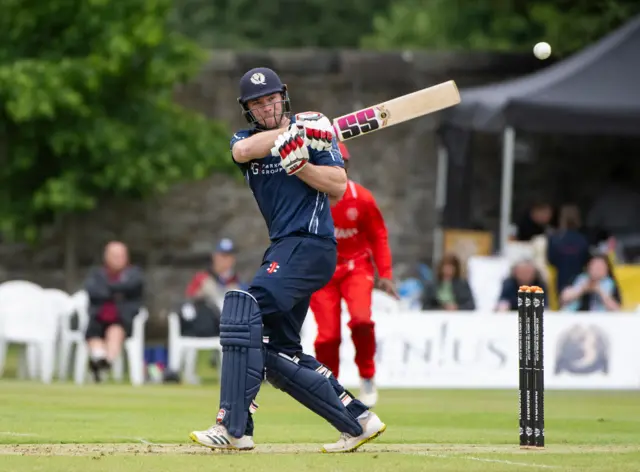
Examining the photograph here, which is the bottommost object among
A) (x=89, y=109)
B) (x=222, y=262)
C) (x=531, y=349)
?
(x=531, y=349)

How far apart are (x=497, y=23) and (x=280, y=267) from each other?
20667mm

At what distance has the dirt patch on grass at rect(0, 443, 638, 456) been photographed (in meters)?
8.10

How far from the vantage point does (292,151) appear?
25.4 ft

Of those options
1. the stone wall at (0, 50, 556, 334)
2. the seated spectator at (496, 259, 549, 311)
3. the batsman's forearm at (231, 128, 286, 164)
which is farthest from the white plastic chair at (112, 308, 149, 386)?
the batsman's forearm at (231, 128, 286, 164)

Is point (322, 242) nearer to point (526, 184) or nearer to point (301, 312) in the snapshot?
point (301, 312)

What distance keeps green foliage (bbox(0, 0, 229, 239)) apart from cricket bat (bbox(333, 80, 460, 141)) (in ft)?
31.3

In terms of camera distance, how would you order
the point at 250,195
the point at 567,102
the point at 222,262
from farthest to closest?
1. the point at 250,195
2. the point at 567,102
3. the point at 222,262

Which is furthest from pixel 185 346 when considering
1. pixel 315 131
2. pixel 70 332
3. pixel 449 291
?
pixel 315 131

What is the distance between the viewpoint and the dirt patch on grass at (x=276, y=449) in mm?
8102

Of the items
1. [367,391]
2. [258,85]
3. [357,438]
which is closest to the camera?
[258,85]

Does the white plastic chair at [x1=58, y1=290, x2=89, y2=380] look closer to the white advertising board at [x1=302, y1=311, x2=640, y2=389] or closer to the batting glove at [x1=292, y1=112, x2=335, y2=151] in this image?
the white advertising board at [x1=302, y1=311, x2=640, y2=389]

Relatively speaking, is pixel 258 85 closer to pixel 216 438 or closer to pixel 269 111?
pixel 269 111

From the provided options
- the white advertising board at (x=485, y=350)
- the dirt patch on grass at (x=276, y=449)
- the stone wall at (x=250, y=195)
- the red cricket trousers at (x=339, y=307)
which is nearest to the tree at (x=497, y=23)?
the stone wall at (x=250, y=195)

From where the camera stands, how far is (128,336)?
52.0ft
